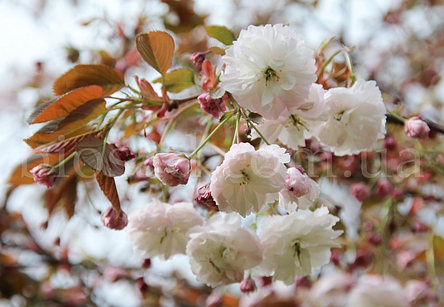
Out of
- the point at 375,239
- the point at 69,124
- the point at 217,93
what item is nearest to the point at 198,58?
the point at 217,93

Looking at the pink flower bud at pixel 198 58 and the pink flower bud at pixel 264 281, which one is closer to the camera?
the pink flower bud at pixel 198 58

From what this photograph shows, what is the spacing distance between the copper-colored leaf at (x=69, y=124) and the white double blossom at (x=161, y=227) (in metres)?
0.22

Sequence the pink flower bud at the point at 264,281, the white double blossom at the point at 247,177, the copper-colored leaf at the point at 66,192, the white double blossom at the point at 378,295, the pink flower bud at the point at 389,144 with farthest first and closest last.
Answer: the white double blossom at the point at 378,295 < the pink flower bud at the point at 389,144 < the pink flower bud at the point at 264,281 < the copper-colored leaf at the point at 66,192 < the white double blossom at the point at 247,177

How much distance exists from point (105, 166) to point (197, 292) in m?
2.02

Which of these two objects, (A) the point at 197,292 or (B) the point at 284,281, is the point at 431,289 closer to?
(B) the point at 284,281

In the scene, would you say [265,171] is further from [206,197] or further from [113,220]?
[113,220]

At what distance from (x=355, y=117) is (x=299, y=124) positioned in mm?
122

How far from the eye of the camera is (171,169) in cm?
62

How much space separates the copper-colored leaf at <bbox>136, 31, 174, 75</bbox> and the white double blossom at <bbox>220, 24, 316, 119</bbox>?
21 centimetres

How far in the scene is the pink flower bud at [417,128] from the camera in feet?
2.71

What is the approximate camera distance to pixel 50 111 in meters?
0.70

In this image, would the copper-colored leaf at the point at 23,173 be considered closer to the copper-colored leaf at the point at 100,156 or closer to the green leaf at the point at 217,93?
the copper-colored leaf at the point at 100,156

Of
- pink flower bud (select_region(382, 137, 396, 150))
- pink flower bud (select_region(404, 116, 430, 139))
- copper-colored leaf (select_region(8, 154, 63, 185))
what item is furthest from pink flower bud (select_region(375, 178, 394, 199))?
copper-colored leaf (select_region(8, 154, 63, 185))

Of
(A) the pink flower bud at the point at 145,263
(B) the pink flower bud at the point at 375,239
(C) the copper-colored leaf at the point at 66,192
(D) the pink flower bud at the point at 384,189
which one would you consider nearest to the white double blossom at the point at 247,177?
(C) the copper-colored leaf at the point at 66,192
